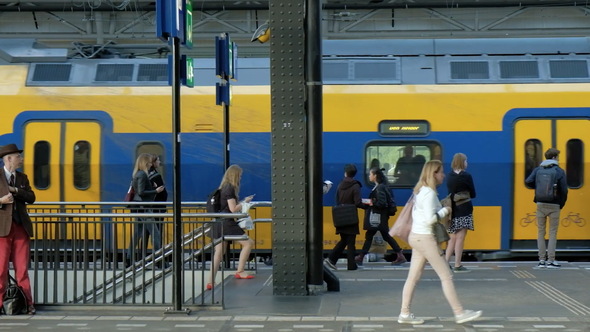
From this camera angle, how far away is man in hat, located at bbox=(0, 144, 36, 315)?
896cm

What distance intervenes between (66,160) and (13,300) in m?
5.95

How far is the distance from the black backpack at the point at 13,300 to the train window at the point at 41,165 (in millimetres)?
5893

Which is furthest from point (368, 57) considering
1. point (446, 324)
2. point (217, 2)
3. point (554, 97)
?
point (217, 2)

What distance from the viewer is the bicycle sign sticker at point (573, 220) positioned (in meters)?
14.2

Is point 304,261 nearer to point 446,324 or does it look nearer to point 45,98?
point 446,324

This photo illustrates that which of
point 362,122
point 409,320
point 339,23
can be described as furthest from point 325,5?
point 409,320

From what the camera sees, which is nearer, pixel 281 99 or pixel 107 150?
pixel 281 99

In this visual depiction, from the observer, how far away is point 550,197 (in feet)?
41.8

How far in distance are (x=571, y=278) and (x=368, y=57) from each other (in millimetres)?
5242

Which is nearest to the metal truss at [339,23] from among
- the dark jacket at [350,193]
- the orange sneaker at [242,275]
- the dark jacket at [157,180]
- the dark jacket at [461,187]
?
the dark jacket at [157,180]

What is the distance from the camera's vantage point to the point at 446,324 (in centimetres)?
849

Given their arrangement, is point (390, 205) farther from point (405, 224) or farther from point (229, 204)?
point (405, 224)

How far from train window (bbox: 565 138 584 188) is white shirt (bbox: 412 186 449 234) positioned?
653cm

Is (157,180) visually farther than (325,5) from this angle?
No
